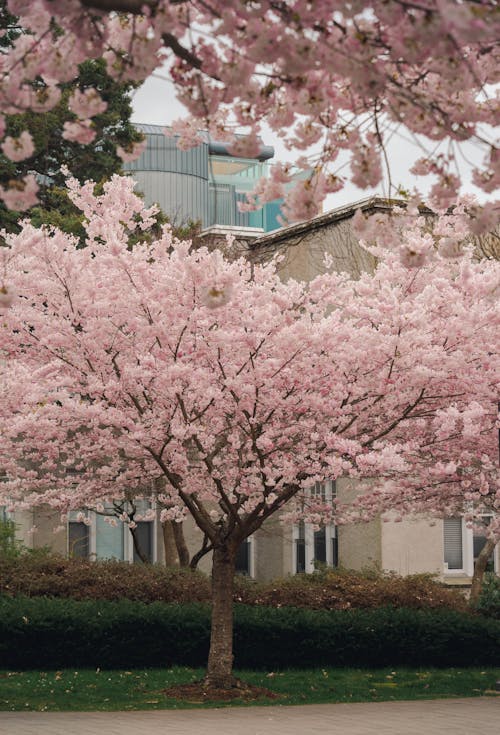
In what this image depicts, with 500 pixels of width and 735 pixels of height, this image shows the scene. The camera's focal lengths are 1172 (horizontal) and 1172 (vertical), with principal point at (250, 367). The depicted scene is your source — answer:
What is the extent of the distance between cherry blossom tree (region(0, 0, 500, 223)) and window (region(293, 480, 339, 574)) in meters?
21.1

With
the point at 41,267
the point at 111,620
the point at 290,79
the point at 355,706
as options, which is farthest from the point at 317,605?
the point at 290,79

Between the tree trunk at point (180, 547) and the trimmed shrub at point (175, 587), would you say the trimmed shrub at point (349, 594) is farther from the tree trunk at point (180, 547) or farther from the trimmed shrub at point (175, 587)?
the tree trunk at point (180, 547)

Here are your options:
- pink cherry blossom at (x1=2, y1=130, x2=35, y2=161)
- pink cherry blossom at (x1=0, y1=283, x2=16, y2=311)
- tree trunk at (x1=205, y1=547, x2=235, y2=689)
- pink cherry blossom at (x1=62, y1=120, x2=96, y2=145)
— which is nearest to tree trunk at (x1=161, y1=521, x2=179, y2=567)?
tree trunk at (x1=205, y1=547, x2=235, y2=689)

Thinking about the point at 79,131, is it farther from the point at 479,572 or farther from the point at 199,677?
the point at 479,572

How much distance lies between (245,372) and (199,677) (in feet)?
14.7

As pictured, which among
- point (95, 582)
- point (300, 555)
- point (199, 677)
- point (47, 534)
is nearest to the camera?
point (199, 677)

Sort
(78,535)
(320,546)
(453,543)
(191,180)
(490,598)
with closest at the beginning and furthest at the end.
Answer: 1. (490,598)
2. (453,543)
3. (320,546)
4. (78,535)
5. (191,180)

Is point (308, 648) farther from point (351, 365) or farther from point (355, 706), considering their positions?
point (351, 365)

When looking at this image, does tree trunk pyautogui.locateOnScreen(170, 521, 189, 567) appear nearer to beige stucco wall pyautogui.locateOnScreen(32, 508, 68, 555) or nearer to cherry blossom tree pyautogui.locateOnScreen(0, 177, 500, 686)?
beige stucco wall pyautogui.locateOnScreen(32, 508, 68, 555)

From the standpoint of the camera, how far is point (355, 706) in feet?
47.1

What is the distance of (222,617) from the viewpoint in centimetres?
1531

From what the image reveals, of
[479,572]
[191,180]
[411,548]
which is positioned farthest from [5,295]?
[191,180]

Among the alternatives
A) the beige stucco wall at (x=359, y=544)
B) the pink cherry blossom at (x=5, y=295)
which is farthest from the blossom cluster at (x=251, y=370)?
the beige stucco wall at (x=359, y=544)

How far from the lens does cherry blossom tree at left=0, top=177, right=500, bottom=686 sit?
48.1 ft
